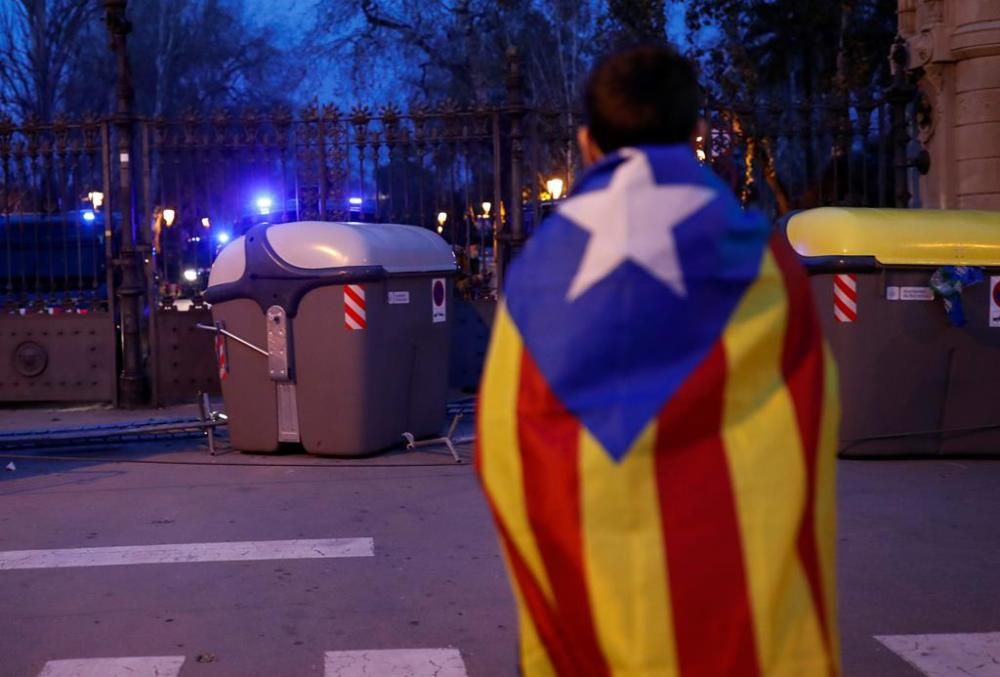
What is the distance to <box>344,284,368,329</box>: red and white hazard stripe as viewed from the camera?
9.40 metres

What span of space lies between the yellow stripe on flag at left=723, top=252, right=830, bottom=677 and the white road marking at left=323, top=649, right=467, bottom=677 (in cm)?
292

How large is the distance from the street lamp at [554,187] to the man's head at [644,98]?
13845 mm

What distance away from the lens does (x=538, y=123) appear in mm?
13258

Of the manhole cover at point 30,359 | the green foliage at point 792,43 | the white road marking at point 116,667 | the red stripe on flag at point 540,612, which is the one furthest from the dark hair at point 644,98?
the green foliage at point 792,43

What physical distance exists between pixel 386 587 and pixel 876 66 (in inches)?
973

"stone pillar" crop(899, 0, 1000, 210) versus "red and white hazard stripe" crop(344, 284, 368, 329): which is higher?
"stone pillar" crop(899, 0, 1000, 210)

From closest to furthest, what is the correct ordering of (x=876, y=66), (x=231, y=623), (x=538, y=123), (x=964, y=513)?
(x=231, y=623) → (x=964, y=513) → (x=538, y=123) → (x=876, y=66)

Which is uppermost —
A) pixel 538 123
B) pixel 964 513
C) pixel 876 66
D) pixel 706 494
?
pixel 876 66

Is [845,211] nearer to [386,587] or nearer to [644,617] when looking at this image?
[386,587]

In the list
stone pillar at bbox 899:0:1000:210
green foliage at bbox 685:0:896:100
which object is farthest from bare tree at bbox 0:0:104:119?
stone pillar at bbox 899:0:1000:210

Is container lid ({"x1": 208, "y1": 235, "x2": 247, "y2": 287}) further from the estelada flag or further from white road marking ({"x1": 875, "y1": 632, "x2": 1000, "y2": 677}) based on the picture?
the estelada flag

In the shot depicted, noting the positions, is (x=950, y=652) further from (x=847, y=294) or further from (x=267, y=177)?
(x=267, y=177)

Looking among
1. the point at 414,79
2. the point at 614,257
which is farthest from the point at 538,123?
the point at 414,79

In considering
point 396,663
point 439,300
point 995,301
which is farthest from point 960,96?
point 396,663
